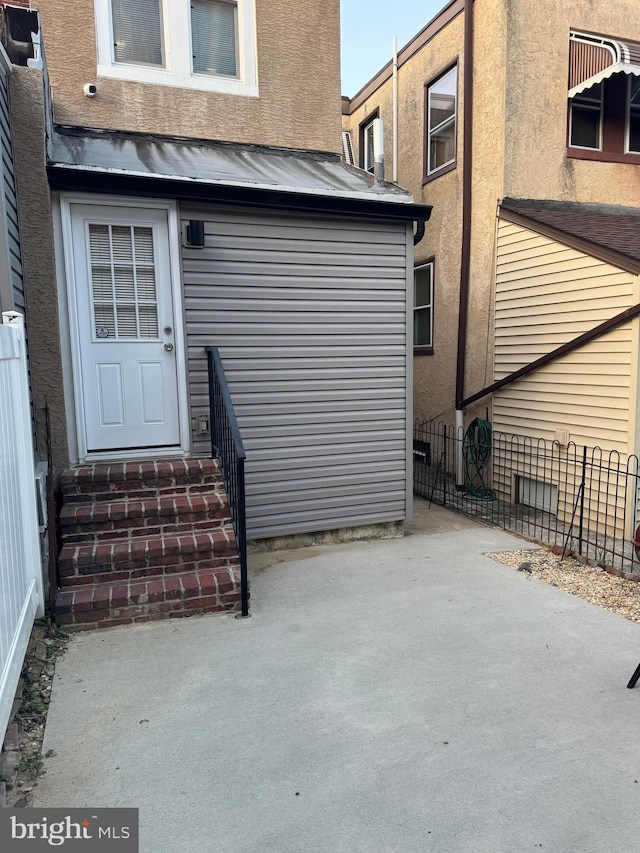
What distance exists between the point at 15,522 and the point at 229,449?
5.53ft

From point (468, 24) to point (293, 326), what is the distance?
5.30 metres

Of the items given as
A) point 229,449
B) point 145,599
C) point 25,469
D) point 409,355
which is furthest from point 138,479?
point 409,355

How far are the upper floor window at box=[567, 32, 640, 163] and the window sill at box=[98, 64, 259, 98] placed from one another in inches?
165

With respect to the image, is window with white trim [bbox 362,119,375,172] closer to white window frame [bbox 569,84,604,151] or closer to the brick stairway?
white window frame [bbox 569,84,604,151]

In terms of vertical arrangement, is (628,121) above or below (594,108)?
below

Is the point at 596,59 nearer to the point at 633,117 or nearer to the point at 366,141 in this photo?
the point at 633,117

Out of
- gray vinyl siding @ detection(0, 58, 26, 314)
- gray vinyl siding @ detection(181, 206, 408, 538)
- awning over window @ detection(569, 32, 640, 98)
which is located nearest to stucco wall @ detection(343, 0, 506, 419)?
awning over window @ detection(569, 32, 640, 98)

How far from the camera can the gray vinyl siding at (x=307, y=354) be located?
487 cm

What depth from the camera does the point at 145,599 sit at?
3.61 m

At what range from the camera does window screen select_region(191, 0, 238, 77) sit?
18.4 ft

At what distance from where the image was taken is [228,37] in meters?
5.72

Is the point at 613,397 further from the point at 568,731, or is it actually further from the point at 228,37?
the point at 228,37

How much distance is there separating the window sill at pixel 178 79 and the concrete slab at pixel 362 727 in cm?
483

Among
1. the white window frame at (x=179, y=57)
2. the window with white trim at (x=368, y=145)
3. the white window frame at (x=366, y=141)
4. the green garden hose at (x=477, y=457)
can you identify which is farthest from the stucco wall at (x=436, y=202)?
the white window frame at (x=179, y=57)
